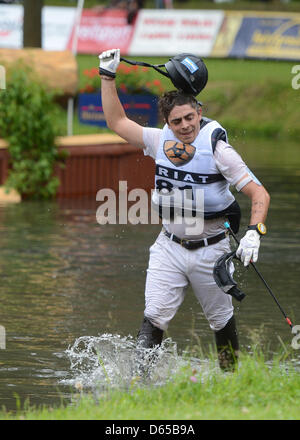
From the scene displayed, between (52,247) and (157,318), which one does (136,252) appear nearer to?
Result: (52,247)

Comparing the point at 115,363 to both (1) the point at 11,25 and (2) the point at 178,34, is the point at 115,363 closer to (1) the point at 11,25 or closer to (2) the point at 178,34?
(2) the point at 178,34

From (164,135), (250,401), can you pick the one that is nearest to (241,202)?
(164,135)

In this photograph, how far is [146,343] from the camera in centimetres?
673

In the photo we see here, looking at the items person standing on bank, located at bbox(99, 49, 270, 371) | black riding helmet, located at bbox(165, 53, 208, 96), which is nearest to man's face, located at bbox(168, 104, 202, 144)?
person standing on bank, located at bbox(99, 49, 270, 371)

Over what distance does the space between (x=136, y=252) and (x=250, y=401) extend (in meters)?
6.18

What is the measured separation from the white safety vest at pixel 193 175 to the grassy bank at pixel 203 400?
0.95 metres

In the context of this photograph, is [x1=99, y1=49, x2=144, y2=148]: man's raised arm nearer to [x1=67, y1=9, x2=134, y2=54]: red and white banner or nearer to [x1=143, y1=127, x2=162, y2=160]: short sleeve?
[x1=143, y1=127, x2=162, y2=160]: short sleeve

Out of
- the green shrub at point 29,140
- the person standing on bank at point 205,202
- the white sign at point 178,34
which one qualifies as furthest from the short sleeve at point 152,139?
the white sign at point 178,34

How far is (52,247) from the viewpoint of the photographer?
12.0 metres

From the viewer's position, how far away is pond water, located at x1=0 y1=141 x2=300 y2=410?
7.28 meters

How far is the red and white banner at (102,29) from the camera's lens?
3406cm

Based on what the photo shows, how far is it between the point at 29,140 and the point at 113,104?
8493 mm

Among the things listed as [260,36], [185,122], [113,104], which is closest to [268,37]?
[260,36]

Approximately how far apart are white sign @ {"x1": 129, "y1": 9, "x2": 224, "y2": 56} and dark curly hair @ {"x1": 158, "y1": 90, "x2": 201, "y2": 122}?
2512cm
